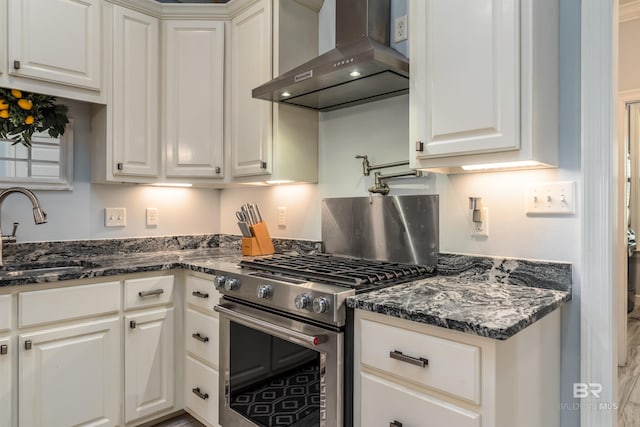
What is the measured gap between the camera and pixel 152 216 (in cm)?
271

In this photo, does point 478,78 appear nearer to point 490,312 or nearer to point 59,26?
point 490,312

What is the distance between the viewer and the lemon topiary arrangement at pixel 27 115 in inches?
81.7

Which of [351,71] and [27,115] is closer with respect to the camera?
[351,71]

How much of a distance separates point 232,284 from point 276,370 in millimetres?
399

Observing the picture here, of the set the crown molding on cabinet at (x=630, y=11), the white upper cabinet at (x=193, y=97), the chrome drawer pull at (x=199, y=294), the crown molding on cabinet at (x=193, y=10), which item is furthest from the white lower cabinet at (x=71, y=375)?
the crown molding on cabinet at (x=630, y=11)

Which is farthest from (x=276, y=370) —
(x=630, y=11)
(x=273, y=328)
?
(x=630, y=11)

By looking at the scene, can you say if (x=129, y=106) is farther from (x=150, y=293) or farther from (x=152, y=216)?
(x=150, y=293)

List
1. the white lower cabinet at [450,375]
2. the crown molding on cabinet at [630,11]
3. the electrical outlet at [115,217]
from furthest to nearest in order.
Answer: the crown molding on cabinet at [630,11]
the electrical outlet at [115,217]
the white lower cabinet at [450,375]

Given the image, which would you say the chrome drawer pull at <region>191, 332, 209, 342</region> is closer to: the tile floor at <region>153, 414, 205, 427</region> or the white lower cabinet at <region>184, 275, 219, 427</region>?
the white lower cabinet at <region>184, 275, 219, 427</region>

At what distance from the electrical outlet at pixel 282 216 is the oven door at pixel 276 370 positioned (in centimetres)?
83

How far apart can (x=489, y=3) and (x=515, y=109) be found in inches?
14.6

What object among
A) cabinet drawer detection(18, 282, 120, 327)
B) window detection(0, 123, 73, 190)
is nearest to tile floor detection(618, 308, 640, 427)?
cabinet drawer detection(18, 282, 120, 327)

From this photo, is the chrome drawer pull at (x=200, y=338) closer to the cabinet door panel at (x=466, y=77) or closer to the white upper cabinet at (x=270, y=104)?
the white upper cabinet at (x=270, y=104)

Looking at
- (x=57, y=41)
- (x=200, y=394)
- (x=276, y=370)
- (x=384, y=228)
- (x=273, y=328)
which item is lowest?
(x=200, y=394)
